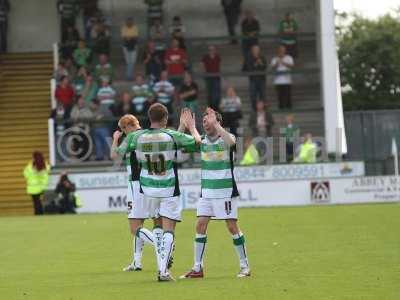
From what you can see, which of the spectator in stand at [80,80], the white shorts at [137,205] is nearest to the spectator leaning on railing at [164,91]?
the spectator in stand at [80,80]

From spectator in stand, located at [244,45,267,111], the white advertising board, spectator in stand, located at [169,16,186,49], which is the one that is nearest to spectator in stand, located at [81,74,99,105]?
spectator in stand, located at [169,16,186,49]

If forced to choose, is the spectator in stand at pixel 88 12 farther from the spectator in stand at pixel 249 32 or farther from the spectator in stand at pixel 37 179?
the spectator in stand at pixel 37 179

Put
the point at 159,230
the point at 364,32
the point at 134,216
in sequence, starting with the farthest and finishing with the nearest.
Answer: the point at 364,32 < the point at 134,216 < the point at 159,230

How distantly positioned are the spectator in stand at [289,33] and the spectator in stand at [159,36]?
4019mm

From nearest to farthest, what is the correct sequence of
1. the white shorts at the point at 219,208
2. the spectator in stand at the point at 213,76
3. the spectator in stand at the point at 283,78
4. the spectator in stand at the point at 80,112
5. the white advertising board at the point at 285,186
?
the white shorts at the point at 219,208
the white advertising board at the point at 285,186
the spectator in stand at the point at 80,112
the spectator in stand at the point at 213,76
the spectator in stand at the point at 283,78

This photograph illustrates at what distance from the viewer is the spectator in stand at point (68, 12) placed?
4397 centimetres

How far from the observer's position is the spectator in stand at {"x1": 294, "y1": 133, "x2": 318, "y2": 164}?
35969 millimetres

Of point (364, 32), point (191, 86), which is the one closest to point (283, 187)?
point (191, 86)

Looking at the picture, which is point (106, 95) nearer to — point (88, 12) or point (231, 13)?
point (88, 12)

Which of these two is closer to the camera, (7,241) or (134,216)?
(134,216)

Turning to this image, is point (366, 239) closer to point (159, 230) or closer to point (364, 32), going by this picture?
point (159, 230)

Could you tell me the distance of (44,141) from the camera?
40500mm

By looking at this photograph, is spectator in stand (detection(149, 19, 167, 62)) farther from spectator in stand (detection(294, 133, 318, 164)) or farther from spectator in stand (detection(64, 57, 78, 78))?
spectator in stand (detection(294, 133, 318, 164))

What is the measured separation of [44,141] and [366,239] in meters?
21.8
